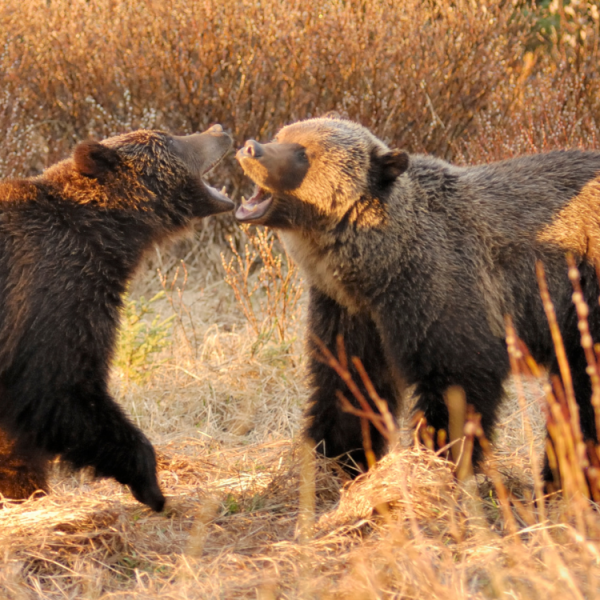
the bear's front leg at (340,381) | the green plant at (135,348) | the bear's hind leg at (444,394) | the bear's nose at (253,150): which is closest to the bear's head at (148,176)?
the bear's nose at (253,150)

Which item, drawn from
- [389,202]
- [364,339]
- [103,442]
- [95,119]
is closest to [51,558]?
[103,442]

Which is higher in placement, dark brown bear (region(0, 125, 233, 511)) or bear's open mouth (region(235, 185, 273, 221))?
bear's open mouth (region(235, 185, 273, 221))

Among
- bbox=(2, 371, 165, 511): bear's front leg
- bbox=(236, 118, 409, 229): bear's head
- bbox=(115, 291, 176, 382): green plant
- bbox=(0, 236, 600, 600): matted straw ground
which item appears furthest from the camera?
bbox=(115, 291, 176, 382): green plant

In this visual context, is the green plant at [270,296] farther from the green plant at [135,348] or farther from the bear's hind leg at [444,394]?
the bear's hind leg at [444,394]

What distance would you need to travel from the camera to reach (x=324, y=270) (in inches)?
179

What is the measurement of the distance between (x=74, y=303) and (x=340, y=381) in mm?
1423

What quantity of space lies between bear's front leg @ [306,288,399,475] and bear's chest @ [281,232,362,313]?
9cm

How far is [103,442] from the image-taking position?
4203 millimetres

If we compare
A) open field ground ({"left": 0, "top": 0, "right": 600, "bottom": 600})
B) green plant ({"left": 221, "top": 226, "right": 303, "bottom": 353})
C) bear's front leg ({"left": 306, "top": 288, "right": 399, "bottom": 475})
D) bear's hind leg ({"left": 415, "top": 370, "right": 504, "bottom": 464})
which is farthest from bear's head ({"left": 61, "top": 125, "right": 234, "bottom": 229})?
green plant ({"left": 221, "top": 226, "right": 303, "bottom": 353})

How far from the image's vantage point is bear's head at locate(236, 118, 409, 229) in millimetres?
4469

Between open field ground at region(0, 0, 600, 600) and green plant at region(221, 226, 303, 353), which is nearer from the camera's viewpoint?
open field ground at region(0, 0, 600, 600)

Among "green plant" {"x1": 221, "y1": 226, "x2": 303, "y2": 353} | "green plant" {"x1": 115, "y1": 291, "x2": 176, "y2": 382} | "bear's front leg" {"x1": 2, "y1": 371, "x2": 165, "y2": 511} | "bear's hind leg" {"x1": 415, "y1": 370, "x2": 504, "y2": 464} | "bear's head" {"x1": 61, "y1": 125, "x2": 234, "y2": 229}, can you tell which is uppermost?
"bear's head" {"x1": 61, "y1": 125, "x2": 234, "y2": 229}

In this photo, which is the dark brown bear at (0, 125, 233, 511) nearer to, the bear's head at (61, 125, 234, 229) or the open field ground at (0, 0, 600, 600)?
the bear's head at (61, 125, 234, 229)

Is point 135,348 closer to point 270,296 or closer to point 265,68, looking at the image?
point 270,296
